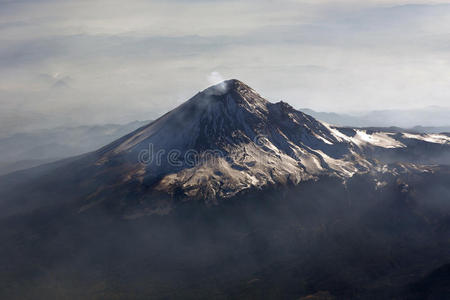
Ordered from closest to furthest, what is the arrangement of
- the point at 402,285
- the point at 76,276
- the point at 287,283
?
the point at 402,285 < the point at 287,283 < the point at 76,276

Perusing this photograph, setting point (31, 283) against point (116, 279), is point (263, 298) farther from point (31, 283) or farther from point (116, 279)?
point (31, 283)

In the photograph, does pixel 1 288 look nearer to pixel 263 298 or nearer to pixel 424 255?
pixel 263 298

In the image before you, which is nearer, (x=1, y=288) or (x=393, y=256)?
(x=1, y=288)

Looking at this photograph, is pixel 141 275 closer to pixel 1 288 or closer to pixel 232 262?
pixel 232 262

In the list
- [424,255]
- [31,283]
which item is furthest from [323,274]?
[31,283]

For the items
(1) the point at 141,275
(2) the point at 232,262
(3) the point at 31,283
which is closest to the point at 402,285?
(2) the point at 232,262

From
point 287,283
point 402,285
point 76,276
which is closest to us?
point 402,285

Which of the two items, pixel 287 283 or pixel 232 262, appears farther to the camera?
pixel 232 262
